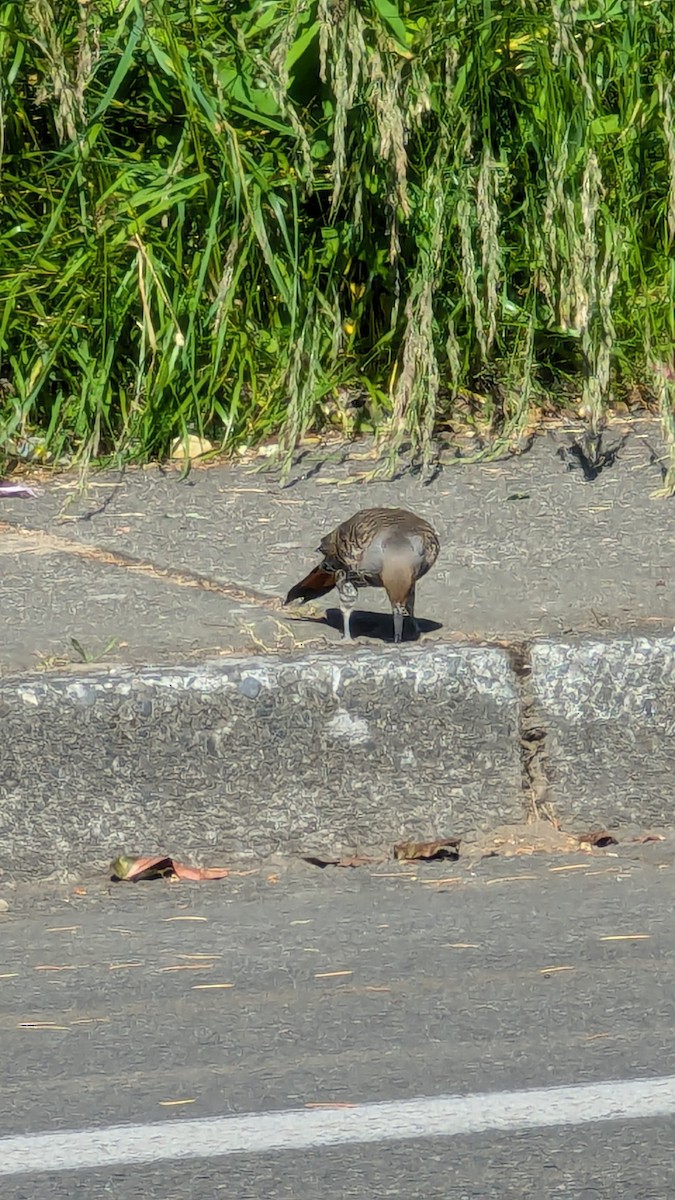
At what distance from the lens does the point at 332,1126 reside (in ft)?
10.1

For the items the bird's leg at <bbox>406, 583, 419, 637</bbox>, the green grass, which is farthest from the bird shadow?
the green grass

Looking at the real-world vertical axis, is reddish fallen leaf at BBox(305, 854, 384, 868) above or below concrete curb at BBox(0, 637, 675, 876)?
below

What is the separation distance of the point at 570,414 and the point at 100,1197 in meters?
3.95

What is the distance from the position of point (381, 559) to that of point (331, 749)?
565 mm

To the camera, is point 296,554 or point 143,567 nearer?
point 143,567

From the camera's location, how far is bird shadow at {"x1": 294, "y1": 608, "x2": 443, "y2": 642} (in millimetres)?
4746

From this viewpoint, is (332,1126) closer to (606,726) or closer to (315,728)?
(315,728)

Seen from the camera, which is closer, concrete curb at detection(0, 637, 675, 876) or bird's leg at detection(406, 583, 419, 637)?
concrete curb at detection(0, 637, 675, 876)

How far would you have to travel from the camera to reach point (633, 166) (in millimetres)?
6090

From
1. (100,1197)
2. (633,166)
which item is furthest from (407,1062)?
(633,166)

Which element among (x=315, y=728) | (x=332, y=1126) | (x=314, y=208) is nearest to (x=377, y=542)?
(x=315, y=728)

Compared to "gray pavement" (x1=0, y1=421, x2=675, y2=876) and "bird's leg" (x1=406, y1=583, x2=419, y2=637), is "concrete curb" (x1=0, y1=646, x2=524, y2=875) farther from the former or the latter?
"bird's leg" (x1=406, y1=583, x2=419, y2=637)

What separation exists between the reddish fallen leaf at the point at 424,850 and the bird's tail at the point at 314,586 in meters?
0.81

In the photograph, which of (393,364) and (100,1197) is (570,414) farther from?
(100,1197)
